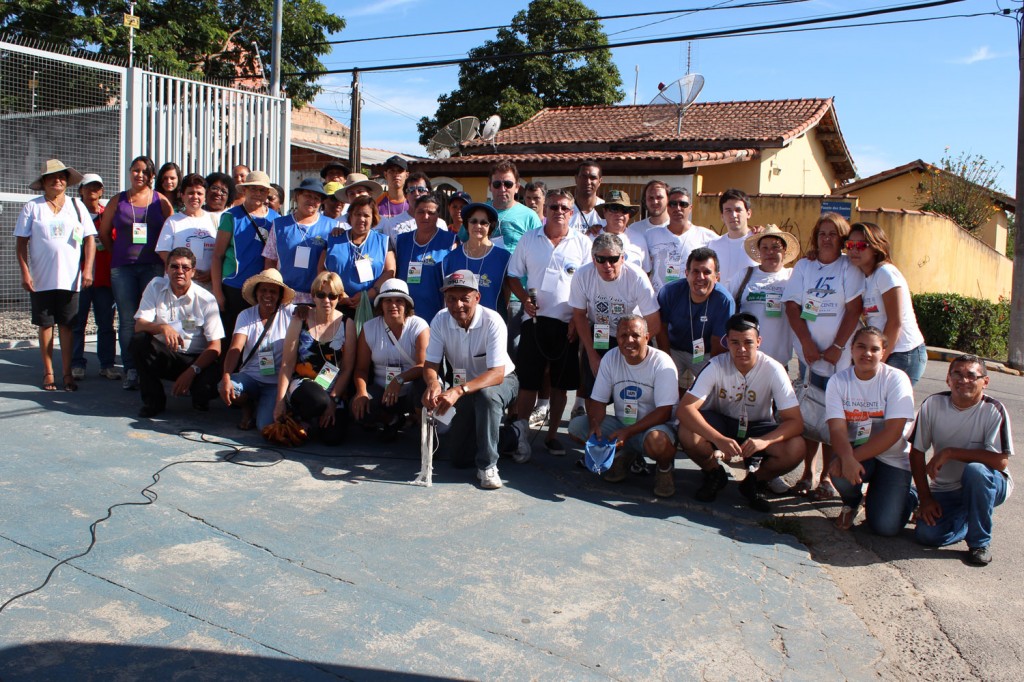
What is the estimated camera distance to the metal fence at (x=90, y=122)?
10648 mm

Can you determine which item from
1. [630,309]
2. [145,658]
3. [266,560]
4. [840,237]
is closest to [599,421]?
[630,309]

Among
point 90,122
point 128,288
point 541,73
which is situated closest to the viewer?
point 128,288

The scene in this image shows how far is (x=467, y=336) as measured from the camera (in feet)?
19.8

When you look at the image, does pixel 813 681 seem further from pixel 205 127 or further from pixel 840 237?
pixel 205 127

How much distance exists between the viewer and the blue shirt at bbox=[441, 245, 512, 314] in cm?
663

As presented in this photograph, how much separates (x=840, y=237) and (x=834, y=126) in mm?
20519

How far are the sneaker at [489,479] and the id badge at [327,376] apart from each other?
4.82 ft

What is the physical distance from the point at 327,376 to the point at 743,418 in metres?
2.96

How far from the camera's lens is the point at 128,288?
302 inches

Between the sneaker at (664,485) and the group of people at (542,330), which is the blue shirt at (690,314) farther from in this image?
the sneaker at (664,485)

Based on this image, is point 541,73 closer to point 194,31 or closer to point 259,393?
point 194,31

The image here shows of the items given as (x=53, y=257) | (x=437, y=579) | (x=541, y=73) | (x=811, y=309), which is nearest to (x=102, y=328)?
(x=53, y=257)

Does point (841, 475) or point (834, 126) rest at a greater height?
point (834, 126)

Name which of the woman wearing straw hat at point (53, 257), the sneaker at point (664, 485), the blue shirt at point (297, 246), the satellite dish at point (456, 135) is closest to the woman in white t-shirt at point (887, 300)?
the sneaker at point (664, 485)
